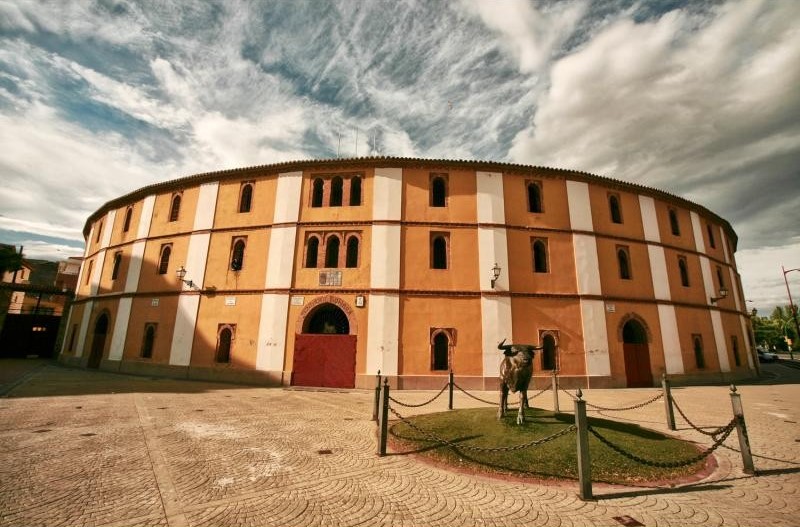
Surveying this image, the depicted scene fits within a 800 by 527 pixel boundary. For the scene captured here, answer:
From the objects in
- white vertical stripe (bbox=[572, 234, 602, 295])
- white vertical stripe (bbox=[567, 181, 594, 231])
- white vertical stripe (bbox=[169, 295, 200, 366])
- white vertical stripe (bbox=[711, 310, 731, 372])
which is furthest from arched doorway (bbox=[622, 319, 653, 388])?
white vertical stripe (bbox=[169, 295, 200, 366])

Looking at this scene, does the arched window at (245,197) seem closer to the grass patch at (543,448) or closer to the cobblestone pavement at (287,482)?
the cobblestone pavement at (287,482)

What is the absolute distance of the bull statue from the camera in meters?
7.06

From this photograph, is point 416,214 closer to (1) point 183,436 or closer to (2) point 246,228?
(2) point 246,228

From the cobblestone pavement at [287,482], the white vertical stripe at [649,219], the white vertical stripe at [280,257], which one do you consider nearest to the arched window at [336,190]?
the white vertical stripe at [280,257]

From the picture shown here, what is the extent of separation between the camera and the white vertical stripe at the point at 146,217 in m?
20.2

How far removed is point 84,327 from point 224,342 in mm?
11815

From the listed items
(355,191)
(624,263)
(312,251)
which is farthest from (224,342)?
(624,263)

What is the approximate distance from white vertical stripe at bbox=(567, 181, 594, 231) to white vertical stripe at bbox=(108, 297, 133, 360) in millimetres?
24514

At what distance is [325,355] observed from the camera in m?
15.3

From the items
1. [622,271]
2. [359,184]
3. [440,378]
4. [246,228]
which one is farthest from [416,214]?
[622,271]

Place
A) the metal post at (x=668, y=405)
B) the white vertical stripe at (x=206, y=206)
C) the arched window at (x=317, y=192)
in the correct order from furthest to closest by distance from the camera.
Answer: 1. the white vertical stripe at (x=206, y=206)
2. the arched window at (x=317, y=192)
3. the metal post at (x=668, y=405)

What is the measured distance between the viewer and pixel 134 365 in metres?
17.6

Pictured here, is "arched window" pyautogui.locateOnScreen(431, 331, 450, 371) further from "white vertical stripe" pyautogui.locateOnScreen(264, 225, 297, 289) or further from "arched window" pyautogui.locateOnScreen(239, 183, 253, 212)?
"arched window" pyautogui.locateOnScreen(239, 183, 253, 212)

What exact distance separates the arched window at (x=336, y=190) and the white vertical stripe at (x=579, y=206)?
1196 cm
